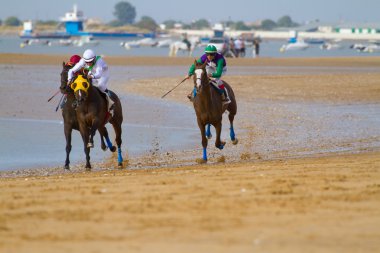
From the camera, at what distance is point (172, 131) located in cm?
2347

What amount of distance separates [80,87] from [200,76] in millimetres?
2130

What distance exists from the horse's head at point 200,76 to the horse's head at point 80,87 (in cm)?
191

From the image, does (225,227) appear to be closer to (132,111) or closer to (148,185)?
(148,185)

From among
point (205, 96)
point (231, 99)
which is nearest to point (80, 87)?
point (205, 96)

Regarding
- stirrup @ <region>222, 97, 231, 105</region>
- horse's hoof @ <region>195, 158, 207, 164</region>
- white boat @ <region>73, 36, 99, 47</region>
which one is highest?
stirrup @ <region>222, 97, 231, 105</region>

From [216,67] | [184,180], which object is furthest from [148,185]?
[216,67]

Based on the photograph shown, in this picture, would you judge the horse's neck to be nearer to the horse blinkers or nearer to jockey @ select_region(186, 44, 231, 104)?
jockey @ select_region(186, 44, 231, 104)

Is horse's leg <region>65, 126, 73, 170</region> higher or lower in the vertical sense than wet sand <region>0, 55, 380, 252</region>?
lower

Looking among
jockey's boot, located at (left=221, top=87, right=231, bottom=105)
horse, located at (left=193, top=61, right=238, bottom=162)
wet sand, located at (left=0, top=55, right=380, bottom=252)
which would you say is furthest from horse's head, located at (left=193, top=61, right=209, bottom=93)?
wet sand, located at (left=0, top=55, right=380, bottom=252)

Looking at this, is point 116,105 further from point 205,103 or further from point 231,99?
point 231,99

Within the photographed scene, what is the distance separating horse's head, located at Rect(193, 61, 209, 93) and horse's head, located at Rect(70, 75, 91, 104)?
191cm

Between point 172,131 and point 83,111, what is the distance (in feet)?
20.1

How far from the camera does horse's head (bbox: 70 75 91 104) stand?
56.5 ft

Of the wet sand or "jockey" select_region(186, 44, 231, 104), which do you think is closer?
the wet sand
